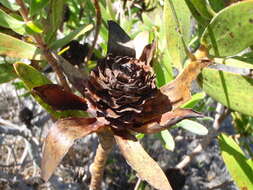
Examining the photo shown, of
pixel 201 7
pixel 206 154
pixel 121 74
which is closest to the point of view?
pixel 121 74

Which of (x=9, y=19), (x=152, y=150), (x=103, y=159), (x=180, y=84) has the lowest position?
(x=152, y=150)

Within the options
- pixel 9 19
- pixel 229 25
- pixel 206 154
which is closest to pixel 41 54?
pixel 9 19

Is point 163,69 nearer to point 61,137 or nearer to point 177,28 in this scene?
point 177,28

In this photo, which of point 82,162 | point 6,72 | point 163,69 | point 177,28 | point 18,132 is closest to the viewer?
point 177,28

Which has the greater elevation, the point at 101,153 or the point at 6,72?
the point at 6,72

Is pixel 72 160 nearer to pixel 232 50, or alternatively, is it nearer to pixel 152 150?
pixel 152 150

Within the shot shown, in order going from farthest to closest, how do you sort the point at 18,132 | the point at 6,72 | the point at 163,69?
the point at 18,132
the point at 163,69
the point at 6,72

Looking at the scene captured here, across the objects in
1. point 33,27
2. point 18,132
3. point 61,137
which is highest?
point 33,27

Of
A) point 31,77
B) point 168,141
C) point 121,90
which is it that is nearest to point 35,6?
point 31,77

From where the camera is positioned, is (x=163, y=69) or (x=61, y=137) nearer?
(x=61, y=137)
